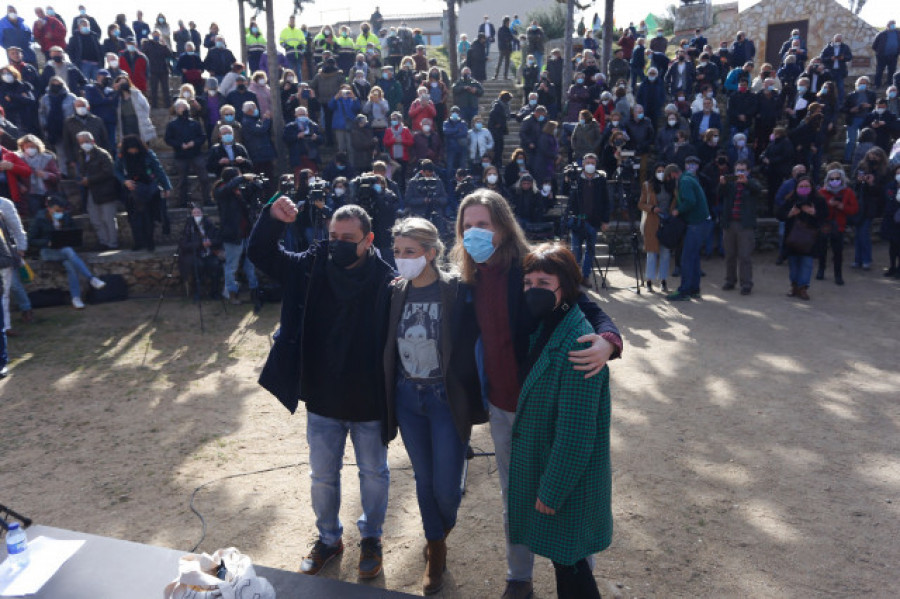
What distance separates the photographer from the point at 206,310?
9172 millimetres

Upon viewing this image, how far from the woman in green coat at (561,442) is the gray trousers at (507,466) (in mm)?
309

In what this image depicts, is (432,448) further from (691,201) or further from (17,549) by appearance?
(691,201)

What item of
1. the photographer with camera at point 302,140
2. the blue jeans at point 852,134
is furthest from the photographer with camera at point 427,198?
the blue jeans at point 852,134

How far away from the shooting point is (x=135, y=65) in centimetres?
1283

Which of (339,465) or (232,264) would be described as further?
(232,264)

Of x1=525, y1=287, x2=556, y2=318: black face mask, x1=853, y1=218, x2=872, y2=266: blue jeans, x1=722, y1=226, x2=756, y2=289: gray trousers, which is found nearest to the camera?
x1=525, y1=287, x2=556, y2=318: black face mask

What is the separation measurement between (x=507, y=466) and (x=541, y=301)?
0.96 metres

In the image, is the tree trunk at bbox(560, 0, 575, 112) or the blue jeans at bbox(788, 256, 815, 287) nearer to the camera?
the blue jeans at bbox(788, 256, 815, 287)

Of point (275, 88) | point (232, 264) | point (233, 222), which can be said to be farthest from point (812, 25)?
point (232, 264)

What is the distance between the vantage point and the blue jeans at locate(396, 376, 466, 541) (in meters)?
3.18

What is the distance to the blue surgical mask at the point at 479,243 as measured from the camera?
10.2 ft

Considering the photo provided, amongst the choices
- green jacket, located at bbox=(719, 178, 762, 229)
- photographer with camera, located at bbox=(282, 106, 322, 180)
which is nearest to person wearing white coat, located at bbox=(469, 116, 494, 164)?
photographer with camera, located at bbox=(282, 106, 322, 180)

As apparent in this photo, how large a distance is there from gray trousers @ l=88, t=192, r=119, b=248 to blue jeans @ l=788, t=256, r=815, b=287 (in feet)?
34.3

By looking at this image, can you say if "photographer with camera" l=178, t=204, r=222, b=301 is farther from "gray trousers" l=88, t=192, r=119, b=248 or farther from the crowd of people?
"gray trousers" l=88, t=192, r=119, b=248
